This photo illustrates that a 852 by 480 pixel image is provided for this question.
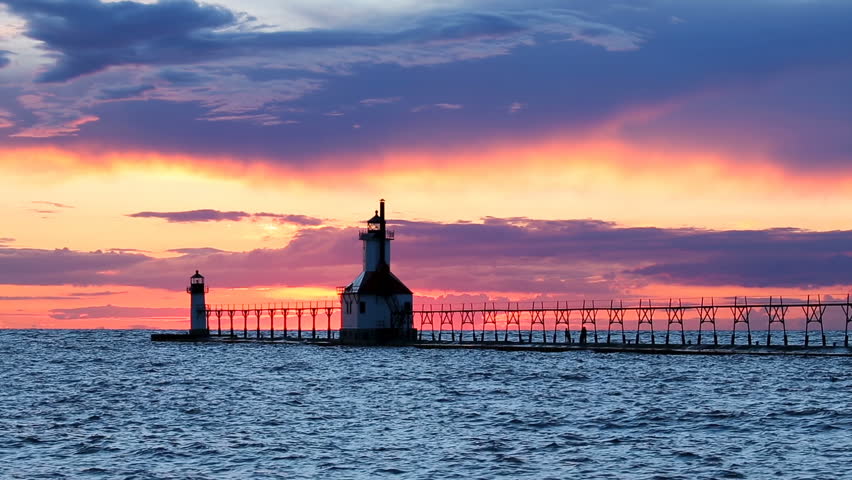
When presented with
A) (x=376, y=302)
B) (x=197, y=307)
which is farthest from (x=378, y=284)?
(x=197, y=307)

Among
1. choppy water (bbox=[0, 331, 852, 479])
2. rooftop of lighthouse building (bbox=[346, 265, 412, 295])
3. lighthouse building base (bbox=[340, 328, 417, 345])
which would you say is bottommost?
choppy water (bbox=[0, 331, 852, 479])

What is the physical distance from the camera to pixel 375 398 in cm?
A: 5566

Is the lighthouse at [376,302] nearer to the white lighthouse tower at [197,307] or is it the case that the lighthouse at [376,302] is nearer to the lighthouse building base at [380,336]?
the lighthouse building base at [380,336]

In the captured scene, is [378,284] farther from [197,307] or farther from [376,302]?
[197,307]

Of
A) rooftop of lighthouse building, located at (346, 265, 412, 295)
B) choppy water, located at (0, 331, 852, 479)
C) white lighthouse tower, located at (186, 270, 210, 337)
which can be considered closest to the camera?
choppy water, located at (0, 331, 852, 479)

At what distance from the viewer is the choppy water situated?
33875 millimetres

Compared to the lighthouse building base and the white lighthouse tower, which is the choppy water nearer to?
the lighthouse building base

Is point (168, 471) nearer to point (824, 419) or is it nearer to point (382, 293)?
point (824, 419)

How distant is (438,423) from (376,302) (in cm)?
6456

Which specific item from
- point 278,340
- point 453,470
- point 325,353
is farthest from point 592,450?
point 278,340

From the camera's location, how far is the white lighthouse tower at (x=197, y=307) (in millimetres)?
142750

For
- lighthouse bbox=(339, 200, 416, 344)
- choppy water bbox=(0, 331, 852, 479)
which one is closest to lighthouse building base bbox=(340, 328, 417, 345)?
lighthouse bbox=(339, 200, 416, 344)

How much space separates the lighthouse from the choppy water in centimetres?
2946

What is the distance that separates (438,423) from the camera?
44469 mm
